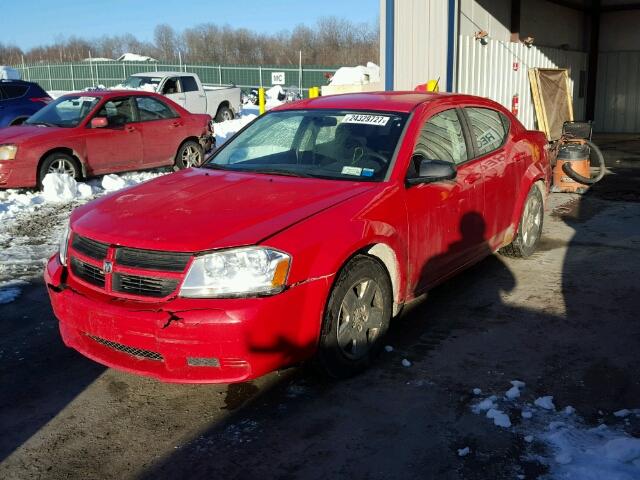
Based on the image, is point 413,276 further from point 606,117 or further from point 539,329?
point 606,117

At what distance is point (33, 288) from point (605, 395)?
181 inches

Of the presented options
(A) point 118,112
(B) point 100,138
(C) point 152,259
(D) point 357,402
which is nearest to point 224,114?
(A) point 118,112

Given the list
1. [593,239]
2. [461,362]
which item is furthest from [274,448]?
[593,239]

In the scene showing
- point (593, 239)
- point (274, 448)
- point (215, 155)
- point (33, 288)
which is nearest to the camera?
point (274, 448)

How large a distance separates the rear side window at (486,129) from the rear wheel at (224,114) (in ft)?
53.8

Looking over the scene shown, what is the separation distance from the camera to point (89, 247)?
3.74 m

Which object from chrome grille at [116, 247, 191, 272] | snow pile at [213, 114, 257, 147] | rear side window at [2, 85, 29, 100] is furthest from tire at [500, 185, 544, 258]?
rear side window at [2, 85, 29, 100]

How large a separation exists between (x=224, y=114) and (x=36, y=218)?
13.8 meters

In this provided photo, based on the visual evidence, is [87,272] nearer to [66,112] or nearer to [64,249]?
[64,249]

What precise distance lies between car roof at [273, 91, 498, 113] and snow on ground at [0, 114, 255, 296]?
2955 millimetres

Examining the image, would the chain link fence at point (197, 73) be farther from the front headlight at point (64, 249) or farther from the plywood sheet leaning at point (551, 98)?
the front headlight at point (64, 249)

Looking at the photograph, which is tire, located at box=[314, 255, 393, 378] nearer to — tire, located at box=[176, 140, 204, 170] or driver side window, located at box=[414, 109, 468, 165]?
driver side window, located at box=[414, 109, 468, 165]

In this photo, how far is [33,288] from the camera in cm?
584

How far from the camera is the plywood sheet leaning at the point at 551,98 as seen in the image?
50.2 ft
